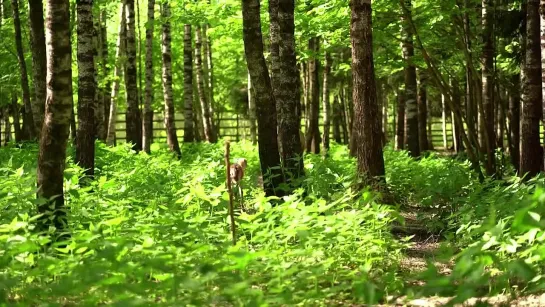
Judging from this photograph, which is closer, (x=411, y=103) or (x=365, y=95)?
(x=365, y=95)

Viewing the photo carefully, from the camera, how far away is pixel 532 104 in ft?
38.4

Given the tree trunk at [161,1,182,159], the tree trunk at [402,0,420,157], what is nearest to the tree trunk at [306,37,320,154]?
the tree trunk at [402,0,420,157]

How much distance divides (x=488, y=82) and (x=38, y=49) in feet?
32.0

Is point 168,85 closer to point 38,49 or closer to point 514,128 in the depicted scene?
point 38,49

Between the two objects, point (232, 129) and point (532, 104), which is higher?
point (532, 104)

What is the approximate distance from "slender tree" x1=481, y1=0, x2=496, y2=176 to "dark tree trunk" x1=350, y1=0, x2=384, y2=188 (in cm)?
409

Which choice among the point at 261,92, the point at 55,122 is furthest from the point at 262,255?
the point at 261,92

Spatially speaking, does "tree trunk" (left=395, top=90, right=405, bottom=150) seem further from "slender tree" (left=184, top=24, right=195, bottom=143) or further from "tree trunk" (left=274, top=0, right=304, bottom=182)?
"tree trunk" (left=274, top=0, right=304, bottom=182)

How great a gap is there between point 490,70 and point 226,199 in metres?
8.33

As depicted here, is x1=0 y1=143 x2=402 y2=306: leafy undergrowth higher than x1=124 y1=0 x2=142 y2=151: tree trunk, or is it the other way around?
x1=124 y1=0 x2=142 y2=151: tree trunk

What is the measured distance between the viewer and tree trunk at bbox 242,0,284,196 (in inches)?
392

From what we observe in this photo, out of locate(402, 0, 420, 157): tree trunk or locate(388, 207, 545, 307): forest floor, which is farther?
locate(402, 0, 420, 157): tree trunk

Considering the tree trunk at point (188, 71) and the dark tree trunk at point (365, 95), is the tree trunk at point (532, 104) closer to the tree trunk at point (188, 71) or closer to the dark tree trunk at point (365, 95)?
the dark tree trunk at point (365, 95)

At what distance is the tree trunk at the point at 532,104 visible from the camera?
11695 mm
